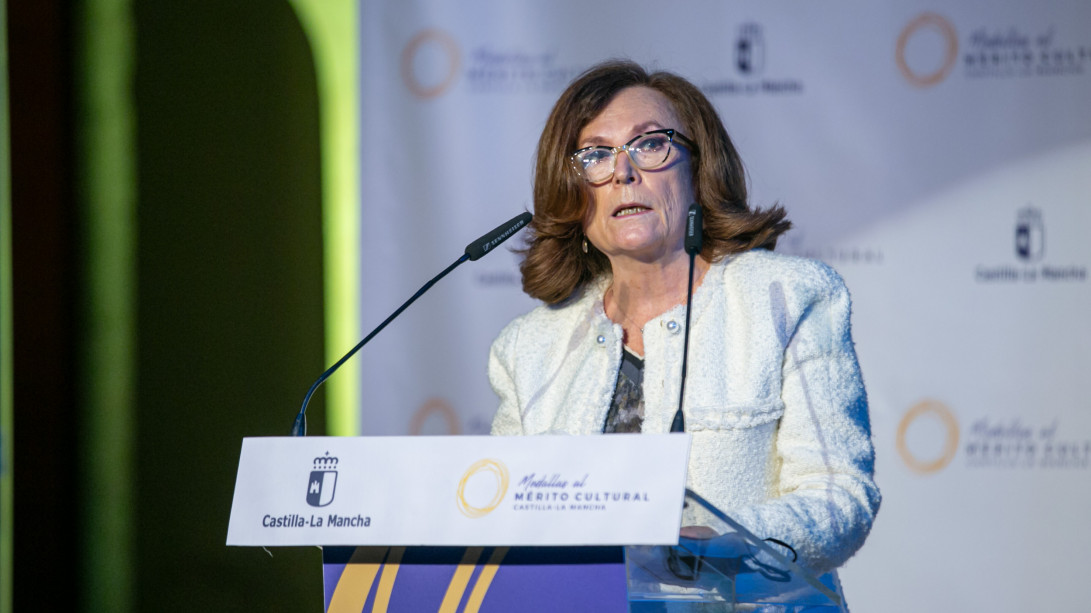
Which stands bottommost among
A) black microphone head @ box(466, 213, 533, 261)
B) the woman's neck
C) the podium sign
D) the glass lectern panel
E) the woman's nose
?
the glass lectern panel

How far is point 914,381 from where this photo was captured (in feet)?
9.58

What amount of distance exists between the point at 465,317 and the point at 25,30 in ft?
4.98

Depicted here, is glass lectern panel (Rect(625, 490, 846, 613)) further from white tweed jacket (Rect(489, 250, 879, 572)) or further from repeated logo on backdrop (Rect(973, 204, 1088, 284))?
repeated logo on backdrop (Rect(973, 204, 1088, 284))

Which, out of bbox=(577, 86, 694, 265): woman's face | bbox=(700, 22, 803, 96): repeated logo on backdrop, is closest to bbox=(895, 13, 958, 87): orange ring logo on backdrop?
bbox=(700, 22, 803, 96): repeated logo on backdrop

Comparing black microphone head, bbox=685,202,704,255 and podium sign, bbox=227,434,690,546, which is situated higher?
black microphone head, bbox=685,202,704,255

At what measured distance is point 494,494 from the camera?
1222 mm

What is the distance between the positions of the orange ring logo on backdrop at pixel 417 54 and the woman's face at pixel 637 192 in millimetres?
1062

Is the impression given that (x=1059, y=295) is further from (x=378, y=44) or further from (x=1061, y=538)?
(x=378, y=44)

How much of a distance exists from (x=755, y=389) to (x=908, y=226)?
50.4 inches

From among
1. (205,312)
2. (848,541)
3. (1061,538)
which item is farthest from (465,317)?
(1061,538)

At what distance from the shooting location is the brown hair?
2168mm

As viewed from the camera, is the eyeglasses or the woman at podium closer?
the woman at podium

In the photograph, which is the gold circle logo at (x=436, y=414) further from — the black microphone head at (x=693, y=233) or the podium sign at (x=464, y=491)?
the podium sign at (x=464, y=491)

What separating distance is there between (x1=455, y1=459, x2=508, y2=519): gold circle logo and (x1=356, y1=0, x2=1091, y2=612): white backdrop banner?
1.84 meters
